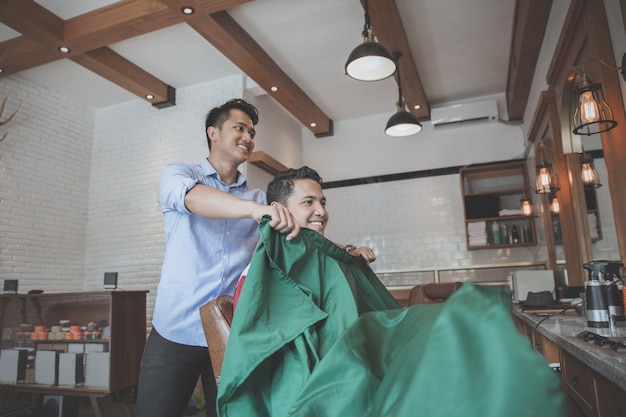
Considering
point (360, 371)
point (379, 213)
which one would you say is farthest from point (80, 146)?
point (360, 371)

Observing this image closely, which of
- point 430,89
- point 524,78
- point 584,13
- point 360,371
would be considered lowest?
point 360,371

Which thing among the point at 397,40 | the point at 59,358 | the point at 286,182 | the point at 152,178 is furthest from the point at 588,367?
the point at 152,178

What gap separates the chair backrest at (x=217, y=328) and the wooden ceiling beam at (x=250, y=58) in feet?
10.3

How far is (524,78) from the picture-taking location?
4.84 m

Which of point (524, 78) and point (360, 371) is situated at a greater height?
point (524, 78)

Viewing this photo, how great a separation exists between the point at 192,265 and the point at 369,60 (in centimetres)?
248

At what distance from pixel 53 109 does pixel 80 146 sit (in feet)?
1.82

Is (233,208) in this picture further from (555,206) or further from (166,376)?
(555,206)

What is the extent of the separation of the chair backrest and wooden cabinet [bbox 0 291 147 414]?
285cm

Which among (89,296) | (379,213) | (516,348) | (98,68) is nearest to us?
(516,348)

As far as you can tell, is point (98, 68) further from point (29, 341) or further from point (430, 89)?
point (430, 89)

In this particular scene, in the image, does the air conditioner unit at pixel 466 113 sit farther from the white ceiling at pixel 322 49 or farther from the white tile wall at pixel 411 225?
the white tile wall at pixel 411 225

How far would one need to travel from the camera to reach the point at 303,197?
1.81 meters

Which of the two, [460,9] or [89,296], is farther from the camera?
[460,9]
